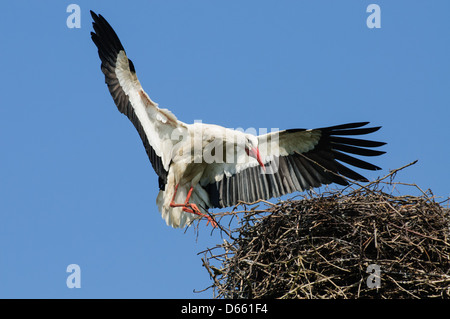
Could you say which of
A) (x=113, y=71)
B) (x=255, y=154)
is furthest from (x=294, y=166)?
(x=113, y=71)

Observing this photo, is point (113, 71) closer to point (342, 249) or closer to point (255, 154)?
point (255, 154)

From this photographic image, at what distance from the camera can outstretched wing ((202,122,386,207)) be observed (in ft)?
26.1

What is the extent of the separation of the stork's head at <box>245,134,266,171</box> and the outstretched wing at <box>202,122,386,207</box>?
0.13m

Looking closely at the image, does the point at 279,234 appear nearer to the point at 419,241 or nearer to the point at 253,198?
the point at 419,241

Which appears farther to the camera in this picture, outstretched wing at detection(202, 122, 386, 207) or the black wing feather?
the black wing feather

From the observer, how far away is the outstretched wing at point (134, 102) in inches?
323

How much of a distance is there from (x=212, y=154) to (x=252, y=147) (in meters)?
0.50

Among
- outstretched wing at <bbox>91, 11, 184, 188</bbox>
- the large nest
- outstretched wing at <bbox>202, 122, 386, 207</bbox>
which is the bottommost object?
the large nest

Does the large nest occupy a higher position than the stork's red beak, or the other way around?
the stork's red beak

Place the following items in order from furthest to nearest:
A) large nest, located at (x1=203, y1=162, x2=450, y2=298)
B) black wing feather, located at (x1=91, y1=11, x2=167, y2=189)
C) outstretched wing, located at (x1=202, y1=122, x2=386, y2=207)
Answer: black wing feather, located at (x1=91, y1=11, x2=167, y2=189) < outstretched wing, located at (x1=202, y1=122, x2=386, y2=207) < large nest, located at (x1=203, y1=162, x2=450, y2=298)

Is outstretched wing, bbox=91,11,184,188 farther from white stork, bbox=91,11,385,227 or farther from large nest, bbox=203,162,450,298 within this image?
large nest, bbox=203,162,450,298

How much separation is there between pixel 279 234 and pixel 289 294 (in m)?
0.67

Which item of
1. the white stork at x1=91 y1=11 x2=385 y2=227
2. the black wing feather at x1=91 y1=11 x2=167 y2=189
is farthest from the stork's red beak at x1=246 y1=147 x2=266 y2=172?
the black wing feather at x1=91 y1=11 x2=167 y2=189
